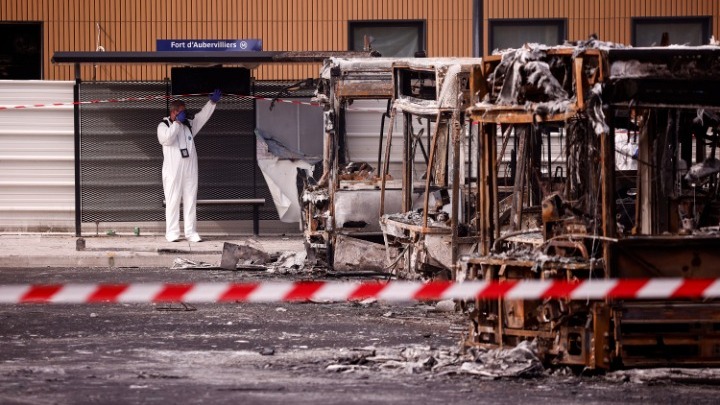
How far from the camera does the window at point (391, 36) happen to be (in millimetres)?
27750

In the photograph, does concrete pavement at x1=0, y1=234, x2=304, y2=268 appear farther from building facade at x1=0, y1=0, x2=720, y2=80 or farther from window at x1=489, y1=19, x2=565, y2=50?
window at x1=489, y1=19, x2=565, y2=50

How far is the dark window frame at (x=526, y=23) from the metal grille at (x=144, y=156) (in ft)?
19.8

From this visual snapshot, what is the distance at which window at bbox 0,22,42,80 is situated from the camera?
27.5 meters

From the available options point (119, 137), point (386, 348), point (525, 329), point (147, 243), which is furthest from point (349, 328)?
point (119, 137)

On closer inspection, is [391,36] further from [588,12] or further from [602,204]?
[602,204]

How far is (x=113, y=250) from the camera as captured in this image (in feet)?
70.3

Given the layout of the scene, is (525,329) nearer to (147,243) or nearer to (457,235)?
(457,235)

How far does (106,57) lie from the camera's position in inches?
898

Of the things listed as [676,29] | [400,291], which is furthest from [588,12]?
[400,291]

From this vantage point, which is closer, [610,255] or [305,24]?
[610,255]

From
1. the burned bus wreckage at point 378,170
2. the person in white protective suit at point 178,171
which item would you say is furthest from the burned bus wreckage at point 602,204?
the person in white protective suit at point 178,171

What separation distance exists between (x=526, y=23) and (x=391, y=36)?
8.06ft

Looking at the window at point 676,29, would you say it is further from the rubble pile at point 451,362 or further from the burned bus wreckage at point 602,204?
the rubble pile at point 451,362

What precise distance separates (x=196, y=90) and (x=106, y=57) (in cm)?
155
